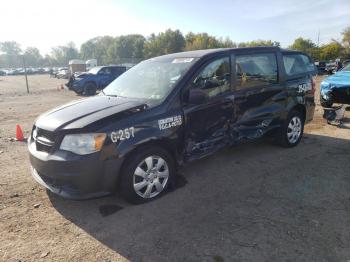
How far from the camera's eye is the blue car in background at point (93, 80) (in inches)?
732

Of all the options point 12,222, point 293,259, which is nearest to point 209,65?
point 293,259

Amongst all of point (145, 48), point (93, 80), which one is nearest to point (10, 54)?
point (145, 48)

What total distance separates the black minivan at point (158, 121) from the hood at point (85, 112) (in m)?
0.01

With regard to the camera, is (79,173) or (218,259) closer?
(218,259)

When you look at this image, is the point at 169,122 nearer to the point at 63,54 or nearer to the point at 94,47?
the point at 94,47

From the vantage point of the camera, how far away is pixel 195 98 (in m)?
4.08

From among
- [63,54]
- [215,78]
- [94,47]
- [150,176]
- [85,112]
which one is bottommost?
[150,176]

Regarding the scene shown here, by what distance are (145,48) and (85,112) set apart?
70.0m

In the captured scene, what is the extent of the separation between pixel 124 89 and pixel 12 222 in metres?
2.33

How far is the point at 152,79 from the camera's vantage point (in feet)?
15.3

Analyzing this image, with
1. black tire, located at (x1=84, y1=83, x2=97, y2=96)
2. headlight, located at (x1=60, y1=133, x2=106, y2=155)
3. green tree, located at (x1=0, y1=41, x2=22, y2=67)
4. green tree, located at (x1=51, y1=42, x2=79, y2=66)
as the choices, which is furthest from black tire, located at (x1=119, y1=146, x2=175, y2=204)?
green tree, located at (x1=0, y1=41, x2=22, y2=67)

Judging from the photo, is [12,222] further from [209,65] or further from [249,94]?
[249,94]

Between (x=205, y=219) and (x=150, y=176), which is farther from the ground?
(x=150, y=176)

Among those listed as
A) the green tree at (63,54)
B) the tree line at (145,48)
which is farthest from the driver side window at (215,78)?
the green tree at (63,54)
